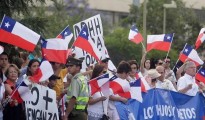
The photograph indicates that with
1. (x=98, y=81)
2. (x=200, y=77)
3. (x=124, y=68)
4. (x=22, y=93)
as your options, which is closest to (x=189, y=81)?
(x=200, y=77)

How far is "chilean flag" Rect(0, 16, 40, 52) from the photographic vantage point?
40.1ft

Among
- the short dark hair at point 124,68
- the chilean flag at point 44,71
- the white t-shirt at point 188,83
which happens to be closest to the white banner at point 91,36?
the short dark hair at point 124,68

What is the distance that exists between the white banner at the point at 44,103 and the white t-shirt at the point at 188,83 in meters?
4.74

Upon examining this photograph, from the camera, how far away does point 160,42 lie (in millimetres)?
18781

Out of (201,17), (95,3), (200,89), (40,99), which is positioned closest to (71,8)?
(201,17)

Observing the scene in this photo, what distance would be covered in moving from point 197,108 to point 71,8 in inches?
1529

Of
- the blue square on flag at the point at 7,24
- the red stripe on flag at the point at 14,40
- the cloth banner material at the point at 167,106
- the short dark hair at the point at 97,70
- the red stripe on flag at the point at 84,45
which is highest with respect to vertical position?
the blue square on flag at the point at 7,24

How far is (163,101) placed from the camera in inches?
646

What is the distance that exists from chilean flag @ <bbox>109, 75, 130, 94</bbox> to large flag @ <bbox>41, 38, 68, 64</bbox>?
5.81 ft

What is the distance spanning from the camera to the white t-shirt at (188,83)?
650 inches

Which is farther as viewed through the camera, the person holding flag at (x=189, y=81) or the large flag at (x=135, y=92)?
the person holding flag at (x=189, y=81)

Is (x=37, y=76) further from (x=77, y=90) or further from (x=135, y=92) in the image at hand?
(x=135, y=92)

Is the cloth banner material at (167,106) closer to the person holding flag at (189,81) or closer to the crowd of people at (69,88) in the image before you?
the person holding flag at (189,81)

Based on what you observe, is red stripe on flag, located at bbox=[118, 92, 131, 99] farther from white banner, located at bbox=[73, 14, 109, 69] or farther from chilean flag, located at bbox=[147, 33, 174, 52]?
chilean flag, located at bbox=[147, 33, 174, 52]
